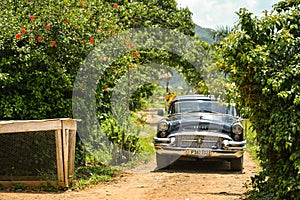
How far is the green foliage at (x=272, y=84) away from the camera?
18.6 feet

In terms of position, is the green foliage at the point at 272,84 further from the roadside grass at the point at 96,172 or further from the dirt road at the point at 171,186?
the roadside grass at the point at 96,172

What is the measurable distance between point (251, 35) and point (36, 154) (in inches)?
192

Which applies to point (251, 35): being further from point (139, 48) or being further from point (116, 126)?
point (139, 48)

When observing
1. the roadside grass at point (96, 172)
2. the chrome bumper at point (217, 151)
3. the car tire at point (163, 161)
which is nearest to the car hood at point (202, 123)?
the chrome bumper at point (217, 151)

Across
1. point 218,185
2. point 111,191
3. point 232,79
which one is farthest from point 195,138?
point 232,79

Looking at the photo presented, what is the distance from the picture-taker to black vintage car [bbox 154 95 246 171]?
10.3m

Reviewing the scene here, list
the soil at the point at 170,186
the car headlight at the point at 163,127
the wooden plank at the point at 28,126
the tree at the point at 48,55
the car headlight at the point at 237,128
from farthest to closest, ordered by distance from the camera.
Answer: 1. the car headlight at the point at 163,127
2. the car headlight at the point at 237,128
3. the tree at the point at 48,55
4. the wooden plank at the point at 28,126
5. the soil at the point at 170,186

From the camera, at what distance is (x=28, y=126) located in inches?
316

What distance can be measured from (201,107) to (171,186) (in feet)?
11.2

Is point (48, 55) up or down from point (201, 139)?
up

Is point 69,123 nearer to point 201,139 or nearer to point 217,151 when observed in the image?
point 201,139

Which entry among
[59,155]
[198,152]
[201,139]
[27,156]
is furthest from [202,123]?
[27,156]

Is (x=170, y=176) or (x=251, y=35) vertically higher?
(x=251, y=35)

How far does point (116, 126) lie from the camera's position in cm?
1136
